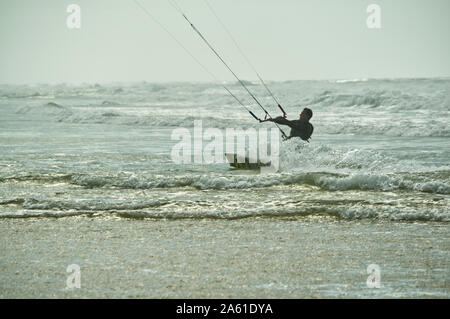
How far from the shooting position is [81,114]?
3728 cm

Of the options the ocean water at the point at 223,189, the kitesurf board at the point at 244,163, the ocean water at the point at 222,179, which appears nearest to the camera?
the ocean water at the point at 223,189

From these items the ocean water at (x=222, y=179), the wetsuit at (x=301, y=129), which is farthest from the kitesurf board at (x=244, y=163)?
the wetsuit at (x=301, y=129)

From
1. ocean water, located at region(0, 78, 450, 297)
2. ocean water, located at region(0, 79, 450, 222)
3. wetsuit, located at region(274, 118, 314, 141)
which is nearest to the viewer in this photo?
ocean water, located at region(0, 78, 450, 297)

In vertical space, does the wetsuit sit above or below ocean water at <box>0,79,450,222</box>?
above

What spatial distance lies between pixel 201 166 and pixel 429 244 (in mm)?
7824

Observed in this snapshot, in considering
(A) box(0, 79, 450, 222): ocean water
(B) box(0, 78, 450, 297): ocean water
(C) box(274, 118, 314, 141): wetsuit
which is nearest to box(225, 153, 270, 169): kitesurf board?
(B) box(0, 78, 450, 297): ocean water

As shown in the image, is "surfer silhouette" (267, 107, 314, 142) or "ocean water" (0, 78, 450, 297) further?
"surfer silhouette" (267, 107, 314, 142)

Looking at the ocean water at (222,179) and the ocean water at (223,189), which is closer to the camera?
the ocean water at (223,189)

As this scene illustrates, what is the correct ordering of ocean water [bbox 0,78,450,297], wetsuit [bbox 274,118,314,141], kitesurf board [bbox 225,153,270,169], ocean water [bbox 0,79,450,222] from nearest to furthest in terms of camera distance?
ocean water [bbox 0,78,450,297] → ocean water [bbox 0,79,450,222] → kitesurf board [bbox 225,153,270,169] → wetsuit [bbox 274,118,314,141]

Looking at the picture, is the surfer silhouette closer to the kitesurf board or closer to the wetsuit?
the wetsuit

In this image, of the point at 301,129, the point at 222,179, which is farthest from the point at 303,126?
the point at 222,179

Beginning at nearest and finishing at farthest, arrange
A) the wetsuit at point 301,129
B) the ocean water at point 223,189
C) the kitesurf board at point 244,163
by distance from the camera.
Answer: the ocean water at point 223,189, the kitesurf board at point 244,163, the wetsuit at point 301,129

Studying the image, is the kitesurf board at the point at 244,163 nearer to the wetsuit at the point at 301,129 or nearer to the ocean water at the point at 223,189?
the ocean water at the point at 223,189

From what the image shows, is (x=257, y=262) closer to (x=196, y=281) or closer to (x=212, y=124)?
(x=196, y=281)
